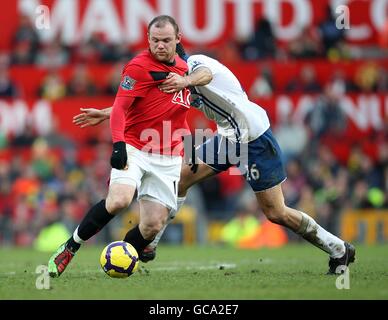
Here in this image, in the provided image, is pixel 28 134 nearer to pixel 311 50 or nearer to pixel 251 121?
pixel 311 50

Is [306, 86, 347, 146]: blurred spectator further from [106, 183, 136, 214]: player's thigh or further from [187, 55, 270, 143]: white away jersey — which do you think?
[106, 183, 136, 214]: player's thigh

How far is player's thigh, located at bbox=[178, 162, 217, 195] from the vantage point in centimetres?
968

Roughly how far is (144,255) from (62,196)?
27.1 feet

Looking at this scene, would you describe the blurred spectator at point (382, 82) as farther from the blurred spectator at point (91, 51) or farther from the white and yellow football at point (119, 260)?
the white and yellow football at point (119, 260)

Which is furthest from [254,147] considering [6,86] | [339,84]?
[6,86]

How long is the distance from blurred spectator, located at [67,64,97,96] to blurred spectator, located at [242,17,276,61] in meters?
3.34

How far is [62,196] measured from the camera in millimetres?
17578

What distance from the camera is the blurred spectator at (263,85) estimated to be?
18859 millimetres

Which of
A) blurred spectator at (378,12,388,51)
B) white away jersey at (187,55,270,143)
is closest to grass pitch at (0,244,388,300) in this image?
white away jersey at (187,55,270,143)

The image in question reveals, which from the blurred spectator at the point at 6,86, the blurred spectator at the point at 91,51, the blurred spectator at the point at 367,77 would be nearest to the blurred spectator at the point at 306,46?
the blurred spectator at the point at 367,77

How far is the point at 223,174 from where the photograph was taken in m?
18.5

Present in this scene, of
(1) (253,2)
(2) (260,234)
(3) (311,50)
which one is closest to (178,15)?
(1) (253,2)

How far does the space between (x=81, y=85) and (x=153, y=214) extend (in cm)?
1038

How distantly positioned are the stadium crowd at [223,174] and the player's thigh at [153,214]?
8.36 m
